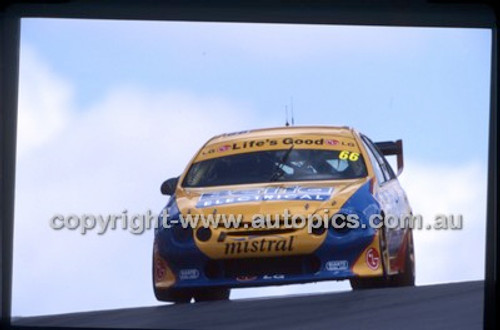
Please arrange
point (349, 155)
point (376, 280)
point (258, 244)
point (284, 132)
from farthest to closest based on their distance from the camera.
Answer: point (349, 155) → point (284, 132) → point (376, 280) → point (258, 244)

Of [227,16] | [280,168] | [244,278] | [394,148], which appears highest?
[227,16]

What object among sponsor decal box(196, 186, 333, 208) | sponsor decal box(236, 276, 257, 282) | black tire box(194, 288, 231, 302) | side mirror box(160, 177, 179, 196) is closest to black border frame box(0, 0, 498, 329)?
side mirror box(160, 177, 179, 196)

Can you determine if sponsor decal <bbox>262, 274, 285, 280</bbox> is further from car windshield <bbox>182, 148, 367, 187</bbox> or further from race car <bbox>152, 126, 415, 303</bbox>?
car windshield <bbox>182, 148, 367, 187</bbox>

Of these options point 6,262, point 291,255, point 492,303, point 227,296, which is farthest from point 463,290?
point 6,262

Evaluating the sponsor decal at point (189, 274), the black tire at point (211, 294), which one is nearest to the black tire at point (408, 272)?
the black tire at point (211, 294)

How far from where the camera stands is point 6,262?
183 inches

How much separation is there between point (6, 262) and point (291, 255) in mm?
1409

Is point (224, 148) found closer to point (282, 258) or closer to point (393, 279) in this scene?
point (282, 258)

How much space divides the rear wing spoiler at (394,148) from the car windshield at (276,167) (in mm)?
187

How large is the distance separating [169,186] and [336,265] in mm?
913

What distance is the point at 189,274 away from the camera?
14.9ft

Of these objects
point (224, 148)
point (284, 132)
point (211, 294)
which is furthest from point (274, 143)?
point (211, 294)

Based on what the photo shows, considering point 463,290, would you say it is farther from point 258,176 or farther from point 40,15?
point 40,15

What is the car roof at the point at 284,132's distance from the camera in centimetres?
466
